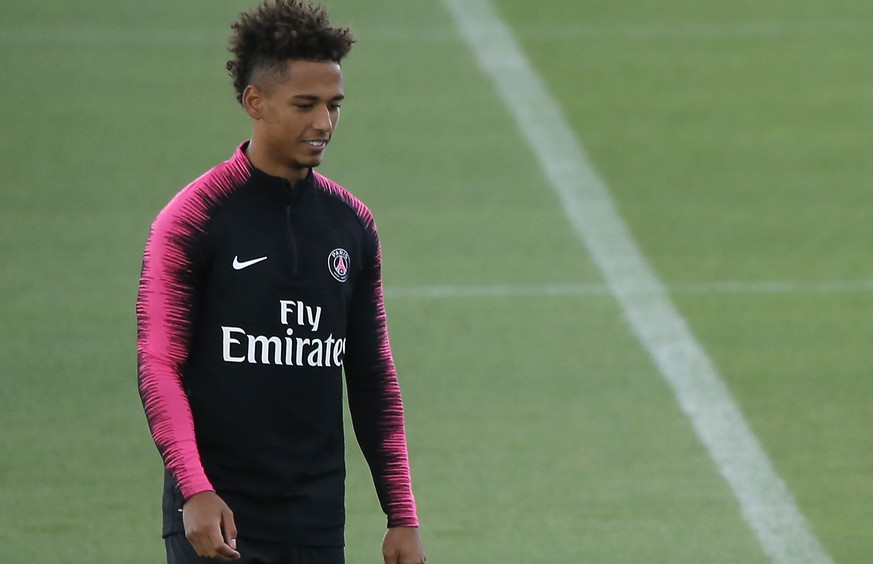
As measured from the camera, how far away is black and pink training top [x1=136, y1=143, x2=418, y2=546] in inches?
122

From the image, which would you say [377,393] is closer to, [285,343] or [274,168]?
[285,343]

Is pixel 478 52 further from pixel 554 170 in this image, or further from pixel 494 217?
pixel 494 217

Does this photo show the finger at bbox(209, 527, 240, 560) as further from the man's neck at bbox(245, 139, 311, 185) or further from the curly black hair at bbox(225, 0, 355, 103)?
the curly black hair at bbox(225, 0, 355, 103)

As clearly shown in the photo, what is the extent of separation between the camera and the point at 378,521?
17.9 feet

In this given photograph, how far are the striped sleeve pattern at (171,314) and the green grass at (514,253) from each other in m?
2.18

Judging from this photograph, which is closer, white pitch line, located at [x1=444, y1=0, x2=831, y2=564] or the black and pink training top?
the black and pink training top

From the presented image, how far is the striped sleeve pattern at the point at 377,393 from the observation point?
3355mm

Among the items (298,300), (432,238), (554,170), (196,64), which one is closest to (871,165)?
(554,170)

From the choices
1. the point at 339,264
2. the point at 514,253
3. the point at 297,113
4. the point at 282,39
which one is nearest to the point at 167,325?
the point at 339,264

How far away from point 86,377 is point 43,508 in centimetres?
116

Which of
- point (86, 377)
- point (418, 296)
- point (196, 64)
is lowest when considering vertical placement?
point (86, 377)

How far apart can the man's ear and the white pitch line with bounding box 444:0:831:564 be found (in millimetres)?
2718

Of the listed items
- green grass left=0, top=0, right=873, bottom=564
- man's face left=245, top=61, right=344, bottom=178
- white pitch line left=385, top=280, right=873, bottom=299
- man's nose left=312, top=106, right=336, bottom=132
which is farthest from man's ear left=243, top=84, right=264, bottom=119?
white pitch line left=385, top=280, right=873, bottom=299

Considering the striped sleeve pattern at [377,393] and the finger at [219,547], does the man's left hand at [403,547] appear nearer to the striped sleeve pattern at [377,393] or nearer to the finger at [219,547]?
the striped sleeve pattern at [377,393]
